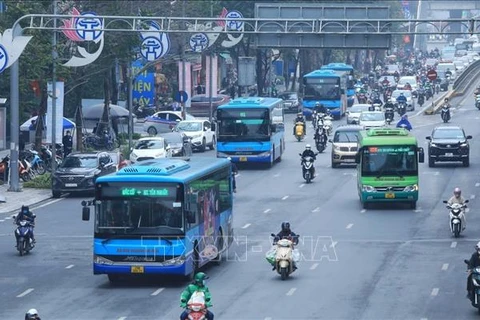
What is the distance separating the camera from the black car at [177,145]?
63.8 m

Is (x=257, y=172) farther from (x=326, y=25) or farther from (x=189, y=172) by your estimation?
(x=189, y=172)

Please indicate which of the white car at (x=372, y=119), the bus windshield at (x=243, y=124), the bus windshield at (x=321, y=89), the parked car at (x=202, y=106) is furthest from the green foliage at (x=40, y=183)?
the parked car at (x=202, y=106)

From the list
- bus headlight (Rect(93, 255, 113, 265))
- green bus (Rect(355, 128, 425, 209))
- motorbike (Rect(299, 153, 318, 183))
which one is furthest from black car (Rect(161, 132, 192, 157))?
bus headlight (Rect(93, 255, 113, 265))

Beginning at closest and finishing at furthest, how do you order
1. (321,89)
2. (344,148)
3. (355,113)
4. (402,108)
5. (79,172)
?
(79,172)
(344,148)
(355,113)
(321,89)
(402,108)

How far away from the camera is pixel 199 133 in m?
70.2

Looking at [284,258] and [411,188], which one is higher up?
[411,188]

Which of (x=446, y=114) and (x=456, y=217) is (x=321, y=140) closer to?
(x=446, y=114)

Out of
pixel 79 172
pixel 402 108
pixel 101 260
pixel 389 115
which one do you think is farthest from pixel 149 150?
pixel 402 108

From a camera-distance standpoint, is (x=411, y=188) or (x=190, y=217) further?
(x=411, y=188)

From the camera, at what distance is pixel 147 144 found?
61312mm

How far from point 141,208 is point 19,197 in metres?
21.1

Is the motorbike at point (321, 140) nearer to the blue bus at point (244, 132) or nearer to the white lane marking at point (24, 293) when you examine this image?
the blue bus at point (244, 132)

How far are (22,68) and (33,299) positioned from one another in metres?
26.9

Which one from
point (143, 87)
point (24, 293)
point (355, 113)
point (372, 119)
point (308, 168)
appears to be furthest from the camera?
point (143, 87)
